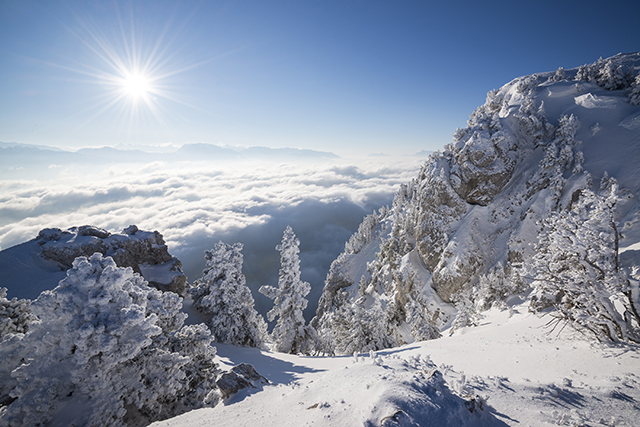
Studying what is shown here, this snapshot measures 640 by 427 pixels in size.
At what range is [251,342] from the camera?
949 inches

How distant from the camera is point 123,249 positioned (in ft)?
88.5

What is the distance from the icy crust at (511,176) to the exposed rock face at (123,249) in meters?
20.6

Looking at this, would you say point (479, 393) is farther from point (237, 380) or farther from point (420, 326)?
point (420, 326)

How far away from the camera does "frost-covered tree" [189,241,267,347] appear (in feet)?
74.3

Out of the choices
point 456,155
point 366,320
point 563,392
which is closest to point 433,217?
point 456,155

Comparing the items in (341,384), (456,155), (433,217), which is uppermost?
(456,155)

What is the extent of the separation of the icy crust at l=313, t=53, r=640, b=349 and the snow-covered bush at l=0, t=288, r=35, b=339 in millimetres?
23063

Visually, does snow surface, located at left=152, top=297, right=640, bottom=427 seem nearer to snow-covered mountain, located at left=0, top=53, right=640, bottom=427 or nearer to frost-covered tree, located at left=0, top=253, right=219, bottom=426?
snow-covered mountain, located at left=0, top=53, right=640, bottom=427

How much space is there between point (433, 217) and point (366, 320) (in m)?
34.9

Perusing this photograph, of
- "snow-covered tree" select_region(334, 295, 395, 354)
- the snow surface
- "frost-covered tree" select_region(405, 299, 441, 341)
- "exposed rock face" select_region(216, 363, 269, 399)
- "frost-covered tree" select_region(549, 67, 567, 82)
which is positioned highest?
"frost-covered tree" select_region(549, 67, 567, 82)

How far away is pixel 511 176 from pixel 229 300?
4922 cm

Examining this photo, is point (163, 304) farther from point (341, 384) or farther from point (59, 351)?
point (341, 384)

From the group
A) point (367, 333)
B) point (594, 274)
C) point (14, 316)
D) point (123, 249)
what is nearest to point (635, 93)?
point (594, 274)

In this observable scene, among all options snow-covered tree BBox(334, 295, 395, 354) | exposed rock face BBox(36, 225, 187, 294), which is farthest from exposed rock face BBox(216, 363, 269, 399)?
exposed rock face BBox(36, 225, 187, 294)
